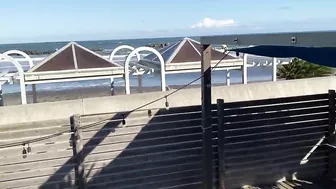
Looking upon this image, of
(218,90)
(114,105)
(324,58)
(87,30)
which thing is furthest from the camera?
(87,30)

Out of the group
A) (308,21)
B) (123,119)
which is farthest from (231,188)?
(308,21)

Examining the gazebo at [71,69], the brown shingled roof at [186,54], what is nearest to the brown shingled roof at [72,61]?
the gazebo at [71,69]

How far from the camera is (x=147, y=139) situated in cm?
481

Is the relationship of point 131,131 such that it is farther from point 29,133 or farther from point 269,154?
point 269,154

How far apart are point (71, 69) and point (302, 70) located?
5639mm

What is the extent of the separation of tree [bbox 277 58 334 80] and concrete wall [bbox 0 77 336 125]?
3437mm

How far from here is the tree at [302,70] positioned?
9.53 meters

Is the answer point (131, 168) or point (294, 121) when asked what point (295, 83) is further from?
point (131, 168)

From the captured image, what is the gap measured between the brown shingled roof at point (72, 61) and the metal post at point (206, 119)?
4509 millimetres

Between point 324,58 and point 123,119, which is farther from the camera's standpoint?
point 123,119

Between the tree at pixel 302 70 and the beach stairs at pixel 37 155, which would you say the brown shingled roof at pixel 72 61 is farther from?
the tree at pixel 302 70

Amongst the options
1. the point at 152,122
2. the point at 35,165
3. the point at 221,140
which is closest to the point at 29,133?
the point at 35,165

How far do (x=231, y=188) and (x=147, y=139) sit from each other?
1367mm

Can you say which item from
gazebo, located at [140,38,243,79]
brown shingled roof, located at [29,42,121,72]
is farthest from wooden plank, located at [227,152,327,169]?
brown shingled roof, located at [29,42,121,72]
